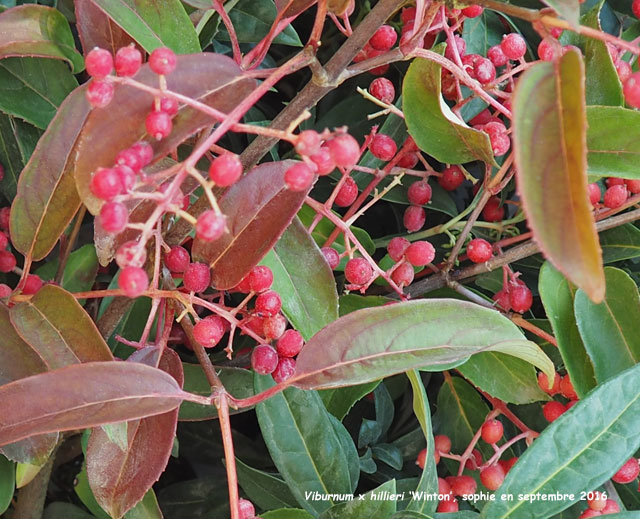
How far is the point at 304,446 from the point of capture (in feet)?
2.23

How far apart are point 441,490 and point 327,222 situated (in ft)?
1.02

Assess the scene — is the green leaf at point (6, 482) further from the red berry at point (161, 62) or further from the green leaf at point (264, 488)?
the red berry at point (161, 62)

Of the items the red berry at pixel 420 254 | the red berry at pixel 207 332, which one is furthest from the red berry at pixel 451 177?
the red berry at pixel 207 332

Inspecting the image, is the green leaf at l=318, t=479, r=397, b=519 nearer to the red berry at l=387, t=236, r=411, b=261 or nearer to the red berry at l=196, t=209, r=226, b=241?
the red berry at l=387, t=236, r=411, b=261

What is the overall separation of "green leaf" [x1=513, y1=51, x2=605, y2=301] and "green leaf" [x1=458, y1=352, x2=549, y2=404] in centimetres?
43

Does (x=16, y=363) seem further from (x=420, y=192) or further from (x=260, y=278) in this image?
(x=420, y=192)

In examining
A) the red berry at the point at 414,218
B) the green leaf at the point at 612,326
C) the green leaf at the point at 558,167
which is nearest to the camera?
the green leaf at the point at 558,167

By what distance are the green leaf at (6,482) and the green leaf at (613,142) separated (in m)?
0.59

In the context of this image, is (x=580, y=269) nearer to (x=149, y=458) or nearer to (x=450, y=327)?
(x=450, y=327)

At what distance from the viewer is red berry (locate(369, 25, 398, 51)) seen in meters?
0.65

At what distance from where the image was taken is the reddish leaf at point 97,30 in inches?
21.9

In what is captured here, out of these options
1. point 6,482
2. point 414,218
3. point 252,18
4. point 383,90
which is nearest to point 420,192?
point 414,218

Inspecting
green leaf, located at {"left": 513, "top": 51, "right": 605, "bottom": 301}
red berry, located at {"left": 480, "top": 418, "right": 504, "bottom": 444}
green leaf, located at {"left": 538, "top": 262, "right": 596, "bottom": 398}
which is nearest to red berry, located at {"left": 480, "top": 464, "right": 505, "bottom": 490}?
red berry, located at {"left": 480, "top": 418, "right": 504, "bottom": 444}

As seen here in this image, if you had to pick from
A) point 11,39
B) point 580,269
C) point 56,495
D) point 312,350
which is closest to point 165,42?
point 11,39
